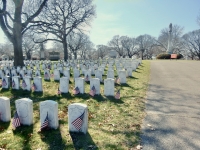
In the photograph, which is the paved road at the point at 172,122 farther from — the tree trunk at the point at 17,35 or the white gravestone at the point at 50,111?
the tree trunk at the point at 17,35

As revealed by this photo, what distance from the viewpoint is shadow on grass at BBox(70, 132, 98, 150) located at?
140 inches

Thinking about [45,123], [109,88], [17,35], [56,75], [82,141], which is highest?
[17,35]

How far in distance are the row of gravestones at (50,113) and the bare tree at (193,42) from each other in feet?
220

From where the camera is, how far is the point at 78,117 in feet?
13.4

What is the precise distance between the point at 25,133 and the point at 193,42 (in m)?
68.7

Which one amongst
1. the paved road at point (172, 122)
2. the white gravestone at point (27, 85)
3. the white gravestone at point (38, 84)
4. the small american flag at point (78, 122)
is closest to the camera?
the paved road at point (172, 122)

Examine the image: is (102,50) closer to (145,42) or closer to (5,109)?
(145,42)

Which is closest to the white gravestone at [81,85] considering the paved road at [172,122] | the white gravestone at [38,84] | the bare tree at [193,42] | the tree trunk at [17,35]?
the white gravestone at [38,84]

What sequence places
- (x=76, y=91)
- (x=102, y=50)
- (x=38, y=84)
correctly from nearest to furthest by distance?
(x=76, y=91), (x=38, y=84), (x=102, y=50)

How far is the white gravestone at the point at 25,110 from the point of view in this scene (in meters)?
4.49

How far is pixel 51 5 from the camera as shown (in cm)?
2636

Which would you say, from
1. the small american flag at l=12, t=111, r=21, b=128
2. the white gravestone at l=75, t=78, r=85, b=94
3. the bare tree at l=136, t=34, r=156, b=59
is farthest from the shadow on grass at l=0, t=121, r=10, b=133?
the bare tree at l=136, t=34, r=156, b=59

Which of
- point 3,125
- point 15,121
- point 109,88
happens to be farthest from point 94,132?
point 109,88

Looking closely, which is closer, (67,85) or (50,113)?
(50,113)
